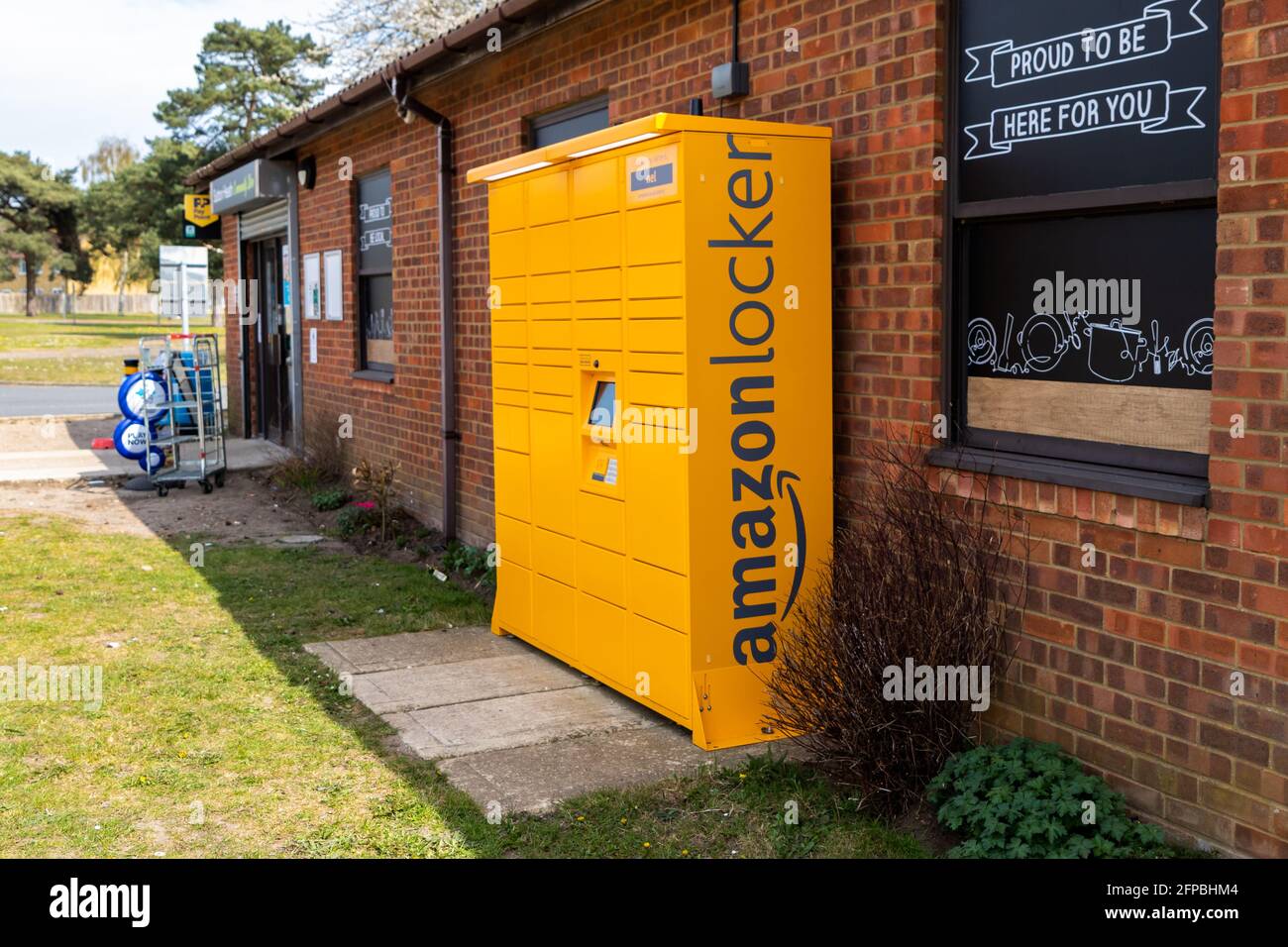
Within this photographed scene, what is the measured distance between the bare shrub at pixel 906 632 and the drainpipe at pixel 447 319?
5.41 meters

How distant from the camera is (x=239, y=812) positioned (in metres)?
4.96

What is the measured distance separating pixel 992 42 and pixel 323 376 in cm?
999

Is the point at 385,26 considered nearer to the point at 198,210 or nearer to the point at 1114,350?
the point at 198,210

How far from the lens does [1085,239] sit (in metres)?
4.66

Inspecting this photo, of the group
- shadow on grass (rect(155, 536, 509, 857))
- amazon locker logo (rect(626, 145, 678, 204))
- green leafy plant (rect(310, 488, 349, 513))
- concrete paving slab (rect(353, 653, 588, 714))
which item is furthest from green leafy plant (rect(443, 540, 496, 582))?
amazon locker logo (rect(626, 145, 678, 204))

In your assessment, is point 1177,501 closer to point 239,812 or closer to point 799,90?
point 799,90

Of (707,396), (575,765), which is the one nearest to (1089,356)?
(707,396)

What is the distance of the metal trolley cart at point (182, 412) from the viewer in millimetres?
13273

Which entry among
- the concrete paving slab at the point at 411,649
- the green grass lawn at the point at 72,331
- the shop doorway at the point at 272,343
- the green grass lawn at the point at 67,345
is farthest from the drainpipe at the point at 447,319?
the green grass lawn at the point at 72,331

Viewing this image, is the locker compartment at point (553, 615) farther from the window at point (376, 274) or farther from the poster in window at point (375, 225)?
the poster in window at point (375, 225)

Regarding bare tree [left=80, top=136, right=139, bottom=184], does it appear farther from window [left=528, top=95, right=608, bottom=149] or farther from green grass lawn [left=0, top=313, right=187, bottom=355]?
window [left=528, top=95, right=608, bottom=149]

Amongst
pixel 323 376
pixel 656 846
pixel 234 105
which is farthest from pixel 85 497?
pixel 234 105

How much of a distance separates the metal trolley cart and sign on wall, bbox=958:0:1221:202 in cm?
992

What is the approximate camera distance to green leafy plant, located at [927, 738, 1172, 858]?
412cm
